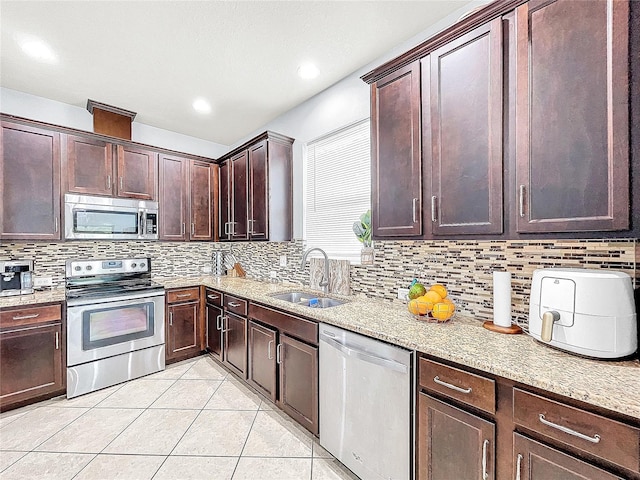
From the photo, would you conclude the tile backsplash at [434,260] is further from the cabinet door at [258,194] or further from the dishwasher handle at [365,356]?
the dishwasher handle at [365,356]

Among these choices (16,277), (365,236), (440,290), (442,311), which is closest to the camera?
(442,311)

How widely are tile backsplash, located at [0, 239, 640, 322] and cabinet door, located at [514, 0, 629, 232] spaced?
0.29 m

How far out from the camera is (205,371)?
3145 mm

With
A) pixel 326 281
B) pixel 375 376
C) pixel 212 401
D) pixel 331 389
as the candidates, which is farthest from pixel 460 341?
pixel 212 401

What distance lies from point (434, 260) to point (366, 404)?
3.31 ft

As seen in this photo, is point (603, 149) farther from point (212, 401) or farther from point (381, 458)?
point (212, 401)

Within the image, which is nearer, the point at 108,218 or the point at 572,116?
the point at 572,116

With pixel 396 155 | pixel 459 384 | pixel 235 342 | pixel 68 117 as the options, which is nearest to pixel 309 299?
pixel 235 342

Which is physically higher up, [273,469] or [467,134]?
[467,134]

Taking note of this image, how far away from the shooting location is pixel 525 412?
107 centimetres

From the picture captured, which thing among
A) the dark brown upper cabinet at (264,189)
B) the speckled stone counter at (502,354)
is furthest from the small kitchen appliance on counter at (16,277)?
the speckled stone counter at (502,354)

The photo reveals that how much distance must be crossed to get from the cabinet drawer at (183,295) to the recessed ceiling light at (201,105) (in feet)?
6.58

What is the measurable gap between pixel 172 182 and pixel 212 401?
8.14 feet

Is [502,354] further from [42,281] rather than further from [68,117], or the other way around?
[68,117]
